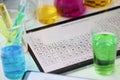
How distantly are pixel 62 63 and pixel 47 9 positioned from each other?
253mm

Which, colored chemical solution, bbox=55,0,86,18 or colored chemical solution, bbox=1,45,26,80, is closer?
colored chemical solution, bbox=1,45,26,80

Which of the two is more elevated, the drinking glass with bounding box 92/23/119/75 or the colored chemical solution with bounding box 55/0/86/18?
the colored chemical solution with bounding box 55/0/86/18

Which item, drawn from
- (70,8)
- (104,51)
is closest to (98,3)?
(70,8)

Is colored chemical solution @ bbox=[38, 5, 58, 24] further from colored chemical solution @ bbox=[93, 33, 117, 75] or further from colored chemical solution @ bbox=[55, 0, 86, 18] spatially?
colored chemical solution @ bbox=[93, 33, 117, 75]

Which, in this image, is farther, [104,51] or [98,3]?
[98,3]

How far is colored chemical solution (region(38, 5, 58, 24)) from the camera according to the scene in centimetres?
91

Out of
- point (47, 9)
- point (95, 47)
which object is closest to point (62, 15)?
point (47, 9)

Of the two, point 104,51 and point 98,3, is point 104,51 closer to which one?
point 104,51

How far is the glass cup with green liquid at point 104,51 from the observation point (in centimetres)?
67

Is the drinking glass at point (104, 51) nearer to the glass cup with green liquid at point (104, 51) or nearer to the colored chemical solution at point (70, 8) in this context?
the glass cup with green liquid at point (104, 51)

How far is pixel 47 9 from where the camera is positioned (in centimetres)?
93

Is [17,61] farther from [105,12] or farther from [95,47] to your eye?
[105,12]

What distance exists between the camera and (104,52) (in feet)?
2.20

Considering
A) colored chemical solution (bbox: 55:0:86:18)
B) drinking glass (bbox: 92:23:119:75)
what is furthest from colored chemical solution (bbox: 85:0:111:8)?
drinking glass (bbox: 92:23:119:75)
